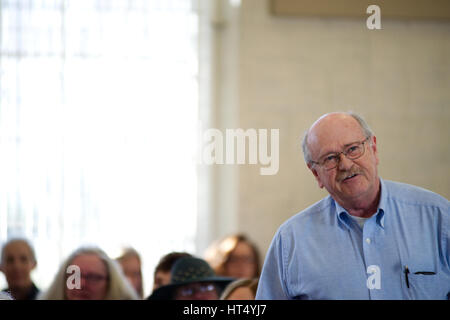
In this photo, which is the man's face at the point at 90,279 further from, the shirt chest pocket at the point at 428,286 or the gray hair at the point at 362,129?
the shirt chest pocket at the point at 428,286

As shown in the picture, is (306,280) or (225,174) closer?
(306,280)

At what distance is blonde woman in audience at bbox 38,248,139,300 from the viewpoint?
3.04 meters

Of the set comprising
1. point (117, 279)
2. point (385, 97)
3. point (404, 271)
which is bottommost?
point (117, 279)

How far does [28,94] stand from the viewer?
5535mm

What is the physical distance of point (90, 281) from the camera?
312 cm

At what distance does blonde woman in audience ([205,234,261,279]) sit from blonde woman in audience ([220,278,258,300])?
3.65 feet

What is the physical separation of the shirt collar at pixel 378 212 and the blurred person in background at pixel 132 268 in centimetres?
192

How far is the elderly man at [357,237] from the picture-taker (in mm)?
2062

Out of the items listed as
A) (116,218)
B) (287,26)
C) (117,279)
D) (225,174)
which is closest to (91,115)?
(116,218)

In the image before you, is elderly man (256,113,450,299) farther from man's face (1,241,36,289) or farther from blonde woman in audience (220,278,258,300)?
man's face (1,241,36,289)

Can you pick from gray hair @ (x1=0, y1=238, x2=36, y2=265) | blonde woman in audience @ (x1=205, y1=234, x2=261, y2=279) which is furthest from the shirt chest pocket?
gray hair @ (x1=0, y1=238, x2=36, y2=265)

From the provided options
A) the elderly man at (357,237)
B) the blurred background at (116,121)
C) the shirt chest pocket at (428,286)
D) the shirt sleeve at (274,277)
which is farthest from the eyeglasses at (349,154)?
the blurred background at (116,121)

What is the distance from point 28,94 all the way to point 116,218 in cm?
121
